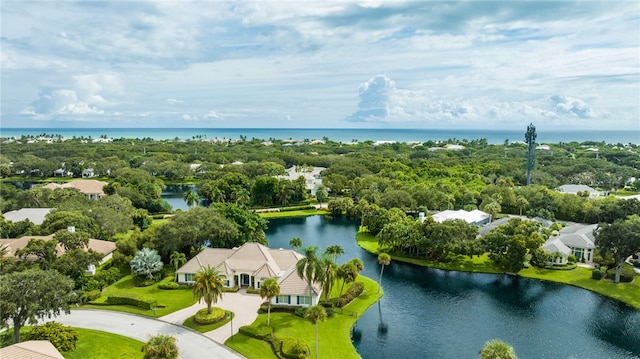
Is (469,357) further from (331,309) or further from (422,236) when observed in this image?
(422,236)

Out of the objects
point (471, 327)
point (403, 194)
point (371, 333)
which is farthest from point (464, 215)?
point (371, 333)

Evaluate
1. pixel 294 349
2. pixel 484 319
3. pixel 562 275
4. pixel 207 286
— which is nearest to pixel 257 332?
pixel 294 349

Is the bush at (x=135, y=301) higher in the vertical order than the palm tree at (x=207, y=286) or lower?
lower

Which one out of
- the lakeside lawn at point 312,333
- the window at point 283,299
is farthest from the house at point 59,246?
the lakeside lawn at point 312,333

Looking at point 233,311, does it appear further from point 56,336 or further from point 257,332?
point 56,336

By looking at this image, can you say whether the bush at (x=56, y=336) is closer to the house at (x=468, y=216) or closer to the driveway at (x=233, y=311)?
the driveway at (x=233, y=311)

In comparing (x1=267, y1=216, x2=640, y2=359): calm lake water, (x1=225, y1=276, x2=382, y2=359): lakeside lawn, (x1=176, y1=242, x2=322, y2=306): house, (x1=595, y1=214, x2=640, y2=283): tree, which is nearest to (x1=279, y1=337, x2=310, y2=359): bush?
(x1=225, y1=276, x2=382, y2=359): lakeside lawn
